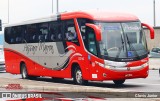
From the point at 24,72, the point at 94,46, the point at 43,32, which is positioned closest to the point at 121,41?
the point at 94,46

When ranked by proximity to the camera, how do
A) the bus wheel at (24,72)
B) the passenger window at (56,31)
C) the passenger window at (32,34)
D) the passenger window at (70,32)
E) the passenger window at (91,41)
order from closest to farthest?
the passenger window at (91,41) < the passenger window at (70,32) < the passenger window at (56,31) < the passenger window at (32,34) < the bus wheel at (24,72)

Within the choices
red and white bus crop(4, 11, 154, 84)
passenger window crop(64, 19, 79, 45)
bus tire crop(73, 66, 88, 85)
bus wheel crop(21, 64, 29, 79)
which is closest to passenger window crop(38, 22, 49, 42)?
red and white bus crop(4, 11, 154, 84)

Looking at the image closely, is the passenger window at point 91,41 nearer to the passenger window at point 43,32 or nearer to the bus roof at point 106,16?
the bus roof at point 106,16

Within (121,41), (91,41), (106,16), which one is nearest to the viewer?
(121,41)

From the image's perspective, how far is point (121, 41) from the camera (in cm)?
2167

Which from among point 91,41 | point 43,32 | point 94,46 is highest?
point 43,32

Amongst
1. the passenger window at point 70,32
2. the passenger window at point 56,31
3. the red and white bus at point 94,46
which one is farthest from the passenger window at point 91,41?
the passenger window at point 56,31

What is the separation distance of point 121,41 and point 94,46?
1059mm

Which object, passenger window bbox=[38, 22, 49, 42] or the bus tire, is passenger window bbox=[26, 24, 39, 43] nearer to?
passenger window bbox=[38, 22, 49, 42]

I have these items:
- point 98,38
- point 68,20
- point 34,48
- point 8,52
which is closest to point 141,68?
point 98,38

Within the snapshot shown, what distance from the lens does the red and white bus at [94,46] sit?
21.4 m

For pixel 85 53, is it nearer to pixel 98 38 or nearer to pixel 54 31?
pixel 98 38

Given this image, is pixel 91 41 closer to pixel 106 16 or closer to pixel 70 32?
pixel 106 16

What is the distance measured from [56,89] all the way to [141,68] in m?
4.32
